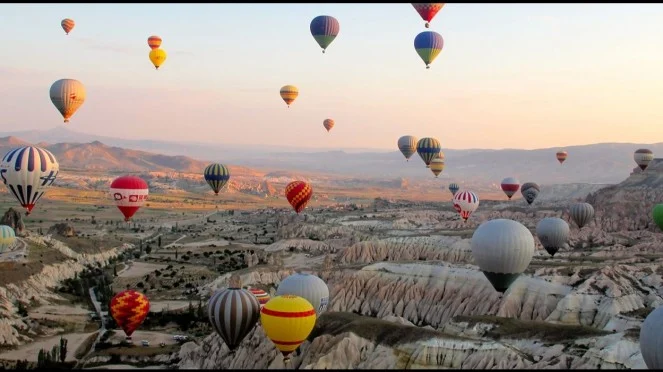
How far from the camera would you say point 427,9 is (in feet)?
216

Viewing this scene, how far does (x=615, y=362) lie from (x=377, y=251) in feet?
144

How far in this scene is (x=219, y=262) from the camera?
330ft

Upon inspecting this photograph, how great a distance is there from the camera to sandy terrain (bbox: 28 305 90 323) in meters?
67.9

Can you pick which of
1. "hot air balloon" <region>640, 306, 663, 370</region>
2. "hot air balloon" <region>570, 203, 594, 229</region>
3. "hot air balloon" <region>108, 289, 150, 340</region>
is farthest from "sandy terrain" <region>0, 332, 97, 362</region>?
"hot air balloon" <region>570, 203, 594, 229</region>

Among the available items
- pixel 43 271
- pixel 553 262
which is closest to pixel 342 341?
pixel 553 262

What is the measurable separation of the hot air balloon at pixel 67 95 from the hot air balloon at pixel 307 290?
30.4 m

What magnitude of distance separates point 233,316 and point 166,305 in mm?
28541

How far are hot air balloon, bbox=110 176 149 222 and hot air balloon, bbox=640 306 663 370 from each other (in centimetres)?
A: 4299

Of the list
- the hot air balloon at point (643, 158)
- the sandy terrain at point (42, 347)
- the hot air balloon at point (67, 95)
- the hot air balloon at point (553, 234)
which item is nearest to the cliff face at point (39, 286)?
the sandy terrain at point (42, 347)

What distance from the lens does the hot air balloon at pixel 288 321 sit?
42094 mm

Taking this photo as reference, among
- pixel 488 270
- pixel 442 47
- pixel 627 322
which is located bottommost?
pixel 627 322

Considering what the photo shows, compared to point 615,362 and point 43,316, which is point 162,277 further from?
point 615,362

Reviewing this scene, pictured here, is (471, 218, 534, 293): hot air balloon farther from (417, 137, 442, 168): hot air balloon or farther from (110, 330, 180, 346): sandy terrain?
(417, 137, 442, 168): hot air balloon

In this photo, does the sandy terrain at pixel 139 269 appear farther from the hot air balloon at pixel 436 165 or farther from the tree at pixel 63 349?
the hot air balloon at pixel 436 165
